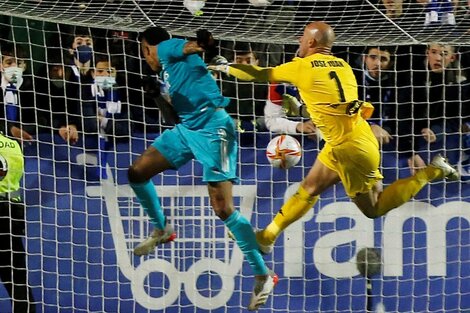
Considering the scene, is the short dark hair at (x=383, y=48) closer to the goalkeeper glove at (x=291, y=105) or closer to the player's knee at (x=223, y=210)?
the goalkeeper glove at (x=291, y=105)

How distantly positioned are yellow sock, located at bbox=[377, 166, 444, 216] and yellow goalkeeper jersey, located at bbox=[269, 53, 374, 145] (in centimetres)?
56

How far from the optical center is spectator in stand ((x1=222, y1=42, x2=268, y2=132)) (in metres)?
8.91

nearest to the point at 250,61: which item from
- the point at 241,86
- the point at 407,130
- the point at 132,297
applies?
the point at 241,86

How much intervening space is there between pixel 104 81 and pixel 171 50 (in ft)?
4.78

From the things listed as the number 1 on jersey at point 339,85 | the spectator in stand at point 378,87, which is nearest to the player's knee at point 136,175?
the number 1 on jersey at point 339,85

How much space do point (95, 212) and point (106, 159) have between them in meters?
0.38

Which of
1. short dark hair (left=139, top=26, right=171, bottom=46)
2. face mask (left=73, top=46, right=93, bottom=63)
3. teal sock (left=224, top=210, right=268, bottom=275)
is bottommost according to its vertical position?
teal sock (left=224, top=210, right=268, bottom=275)

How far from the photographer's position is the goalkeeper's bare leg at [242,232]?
756 cm

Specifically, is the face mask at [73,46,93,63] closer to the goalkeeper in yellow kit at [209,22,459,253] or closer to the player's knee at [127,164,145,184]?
the player's knee at [127,164,145,184]

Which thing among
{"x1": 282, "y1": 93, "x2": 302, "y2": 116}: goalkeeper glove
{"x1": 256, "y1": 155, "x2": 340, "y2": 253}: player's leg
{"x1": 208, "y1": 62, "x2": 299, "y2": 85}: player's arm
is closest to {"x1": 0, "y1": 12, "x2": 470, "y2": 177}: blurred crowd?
{"x1": 282, "y1": 93, "x2": 302, "y2": 116}: goalkeeper glove

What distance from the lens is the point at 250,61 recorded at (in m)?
8.93

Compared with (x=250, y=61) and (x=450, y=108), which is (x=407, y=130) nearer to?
(x=450, y=108)

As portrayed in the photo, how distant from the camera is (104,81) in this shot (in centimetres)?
875

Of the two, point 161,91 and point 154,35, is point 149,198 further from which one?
point 161,91
